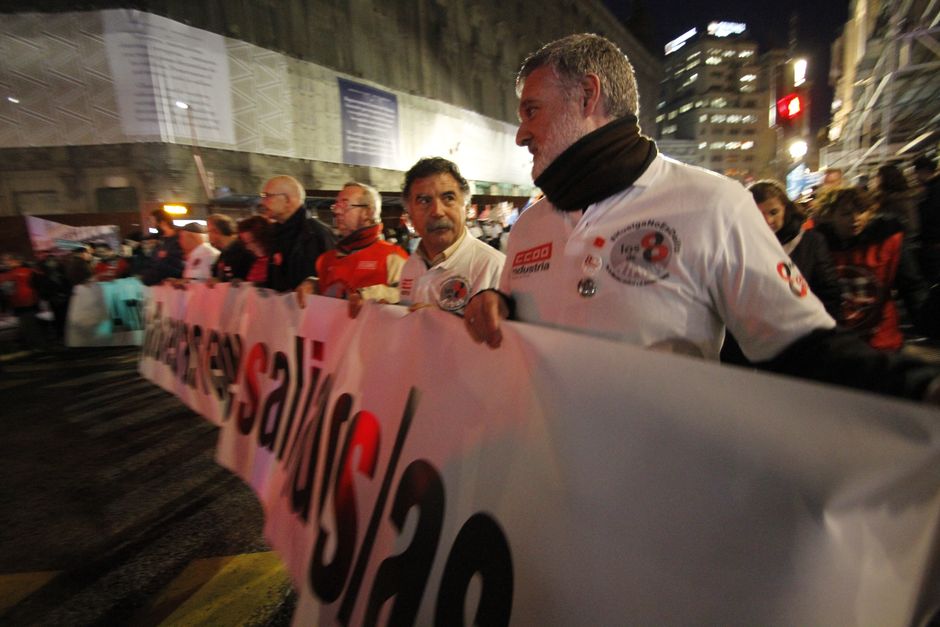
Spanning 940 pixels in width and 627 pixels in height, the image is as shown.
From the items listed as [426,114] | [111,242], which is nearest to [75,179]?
[111,242]

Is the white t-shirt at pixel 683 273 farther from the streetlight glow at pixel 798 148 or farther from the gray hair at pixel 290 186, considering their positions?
the streetlight glow at pixel 798 148

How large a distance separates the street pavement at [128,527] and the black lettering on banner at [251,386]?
0.51 meters

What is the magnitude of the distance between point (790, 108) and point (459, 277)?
27128mm

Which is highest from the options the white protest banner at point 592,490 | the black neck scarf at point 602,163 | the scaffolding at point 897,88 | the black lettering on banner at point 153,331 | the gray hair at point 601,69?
the scaffolding at point 897,88

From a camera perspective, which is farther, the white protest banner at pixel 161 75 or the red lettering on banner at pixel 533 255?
the white protest banner at pixel 161 75

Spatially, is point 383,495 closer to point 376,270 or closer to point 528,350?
point 528,350

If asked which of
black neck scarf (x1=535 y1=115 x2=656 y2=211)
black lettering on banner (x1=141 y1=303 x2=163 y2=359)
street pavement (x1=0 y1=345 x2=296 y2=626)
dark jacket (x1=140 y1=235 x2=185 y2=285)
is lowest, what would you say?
street pavement (x1=0 y1=345 x2=296 y2=626)

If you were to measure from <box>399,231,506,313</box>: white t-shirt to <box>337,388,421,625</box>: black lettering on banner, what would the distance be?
2.96 feet

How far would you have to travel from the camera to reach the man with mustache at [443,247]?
2471mm

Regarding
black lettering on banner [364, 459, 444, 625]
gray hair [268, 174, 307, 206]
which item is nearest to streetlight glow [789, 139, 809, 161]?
gray hair [268, 174, 307, 206]

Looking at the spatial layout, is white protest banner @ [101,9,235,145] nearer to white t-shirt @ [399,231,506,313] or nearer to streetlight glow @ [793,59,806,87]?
white t-shirt @ [399,231,506,313]

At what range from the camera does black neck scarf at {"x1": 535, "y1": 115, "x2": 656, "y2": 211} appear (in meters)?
1.32

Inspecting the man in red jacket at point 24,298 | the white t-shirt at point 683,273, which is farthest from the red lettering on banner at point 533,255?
the man in red jacket at point 24,298

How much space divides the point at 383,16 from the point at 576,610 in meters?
26.0
